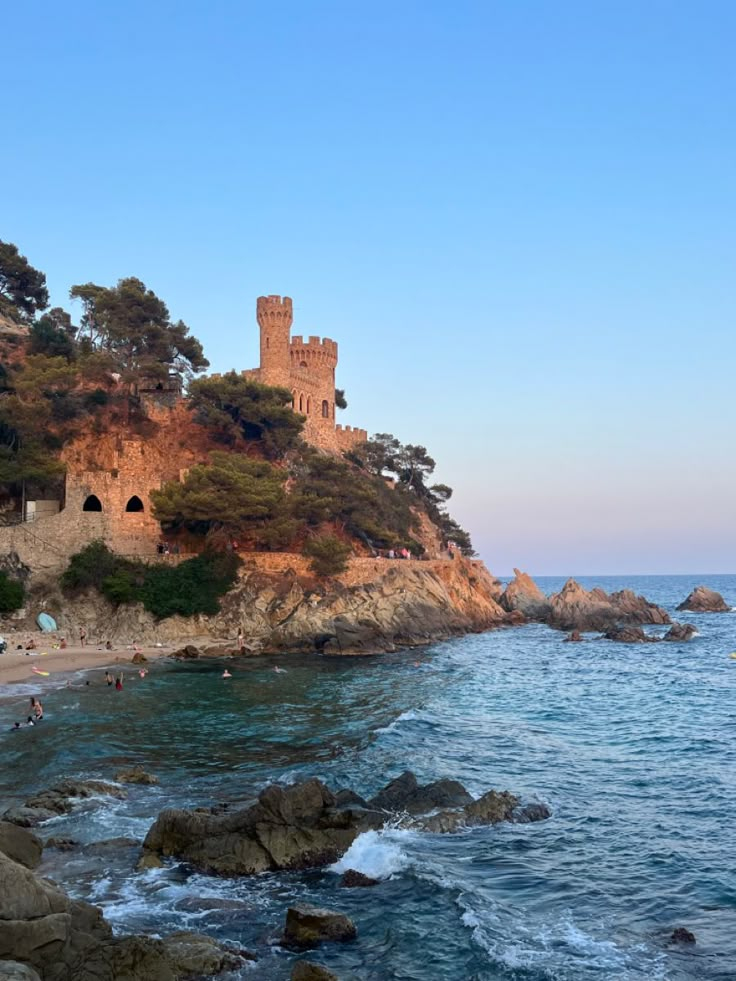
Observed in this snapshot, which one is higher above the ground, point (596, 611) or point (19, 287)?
point (19, 287)

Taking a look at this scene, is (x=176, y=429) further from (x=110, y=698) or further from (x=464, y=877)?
(x=464, y=877)

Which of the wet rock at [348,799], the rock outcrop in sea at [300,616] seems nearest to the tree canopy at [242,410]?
the rock outcrop in sea at [300,616]

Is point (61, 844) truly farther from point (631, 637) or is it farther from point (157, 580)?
point (631, 637)

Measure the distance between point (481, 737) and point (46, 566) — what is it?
89.8ft

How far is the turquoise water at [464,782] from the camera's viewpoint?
33.8 ft

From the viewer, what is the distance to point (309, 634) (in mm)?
42688

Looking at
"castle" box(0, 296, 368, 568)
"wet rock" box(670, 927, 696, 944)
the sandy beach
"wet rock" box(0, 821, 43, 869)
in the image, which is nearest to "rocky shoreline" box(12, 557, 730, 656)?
the sandy beach

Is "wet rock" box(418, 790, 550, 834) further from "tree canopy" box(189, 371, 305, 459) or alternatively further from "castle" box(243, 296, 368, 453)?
"castle" box(243, 296, 368, 453)

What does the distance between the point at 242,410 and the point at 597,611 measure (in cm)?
3144

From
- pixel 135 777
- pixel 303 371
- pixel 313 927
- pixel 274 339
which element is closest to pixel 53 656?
pixel 135 777

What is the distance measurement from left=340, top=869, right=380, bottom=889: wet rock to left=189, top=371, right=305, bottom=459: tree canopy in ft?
137

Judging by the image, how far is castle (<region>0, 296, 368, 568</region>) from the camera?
138 feet

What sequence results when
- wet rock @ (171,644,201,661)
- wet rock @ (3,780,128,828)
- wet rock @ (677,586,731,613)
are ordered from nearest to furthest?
wet rock @ (3,780,128,828), wet rock @ (171,644,201,661), wet rock @ (677,586,731,613)

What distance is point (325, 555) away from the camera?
1790 inches
